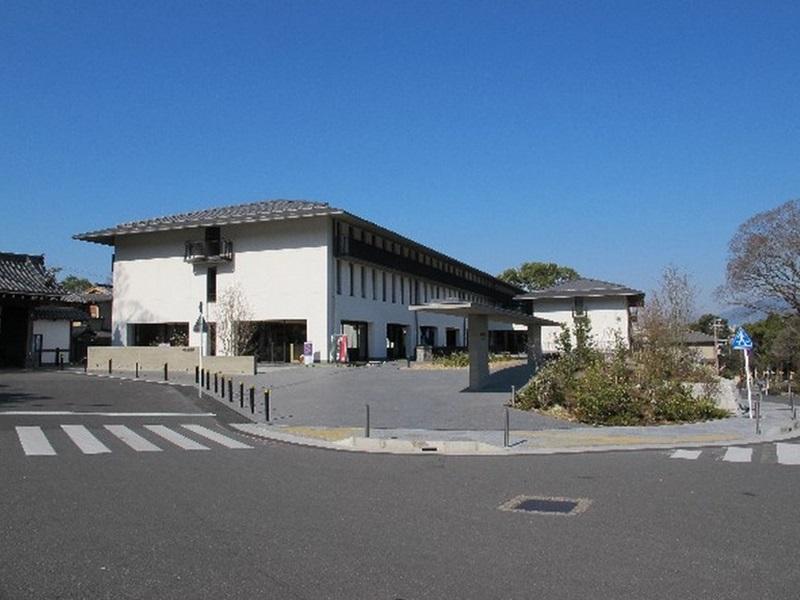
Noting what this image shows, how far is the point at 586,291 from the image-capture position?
2498 inches

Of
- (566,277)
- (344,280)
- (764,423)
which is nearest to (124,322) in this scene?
A: (344,280)

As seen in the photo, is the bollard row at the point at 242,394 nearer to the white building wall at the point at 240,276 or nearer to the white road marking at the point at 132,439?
the white road marking at the point at 132,439

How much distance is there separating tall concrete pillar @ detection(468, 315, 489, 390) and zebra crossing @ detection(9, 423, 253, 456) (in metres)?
11.5

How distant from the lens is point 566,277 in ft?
334

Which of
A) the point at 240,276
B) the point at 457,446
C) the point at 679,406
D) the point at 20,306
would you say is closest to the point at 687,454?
the point at 457,446

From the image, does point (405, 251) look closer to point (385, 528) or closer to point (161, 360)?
point (161, 360)

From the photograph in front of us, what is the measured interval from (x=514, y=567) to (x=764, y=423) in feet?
51.9

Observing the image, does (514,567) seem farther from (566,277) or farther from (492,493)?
(566,277)

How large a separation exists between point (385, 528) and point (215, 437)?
9.35 m

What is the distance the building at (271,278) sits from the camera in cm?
4719

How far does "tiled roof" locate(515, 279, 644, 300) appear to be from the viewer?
6247 cm

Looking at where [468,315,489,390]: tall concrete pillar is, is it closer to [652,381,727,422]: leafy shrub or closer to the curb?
[652,381,727,422]: leafy shrub

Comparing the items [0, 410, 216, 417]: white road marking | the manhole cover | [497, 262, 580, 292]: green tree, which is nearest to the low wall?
[0, 410, 216, 417]: white road marking

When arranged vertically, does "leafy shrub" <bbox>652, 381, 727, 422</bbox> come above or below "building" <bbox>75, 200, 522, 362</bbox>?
below
